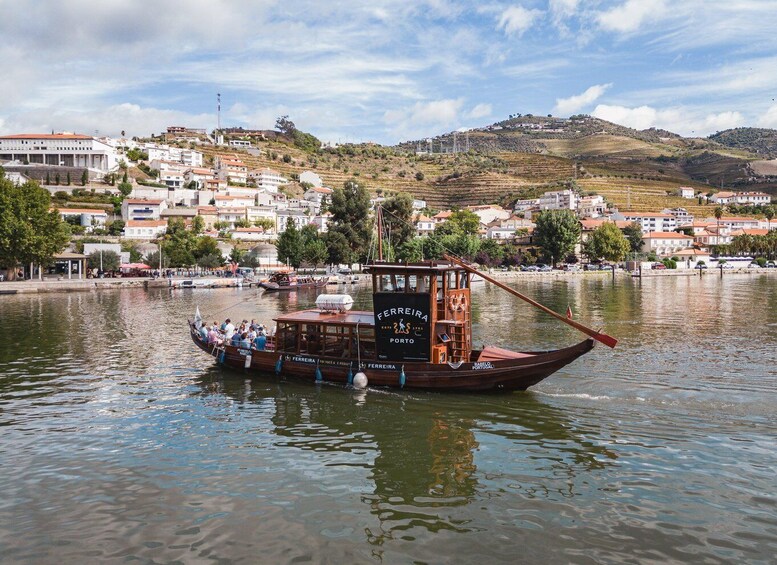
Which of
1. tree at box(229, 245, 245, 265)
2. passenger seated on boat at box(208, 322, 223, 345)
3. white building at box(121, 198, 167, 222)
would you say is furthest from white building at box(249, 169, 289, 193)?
passenger seated on boat at box(208, 322, 223, 345)

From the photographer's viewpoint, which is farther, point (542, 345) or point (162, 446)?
point (542, 345)

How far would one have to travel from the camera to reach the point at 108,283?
82.4 meters

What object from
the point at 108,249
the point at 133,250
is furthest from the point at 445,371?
the point at 133,250

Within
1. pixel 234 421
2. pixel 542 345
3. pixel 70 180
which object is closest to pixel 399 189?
pixel 70 180

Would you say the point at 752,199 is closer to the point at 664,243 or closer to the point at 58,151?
the point at 664,243

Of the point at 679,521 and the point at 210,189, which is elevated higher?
the point at 210,189

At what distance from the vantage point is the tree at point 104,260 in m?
92.3

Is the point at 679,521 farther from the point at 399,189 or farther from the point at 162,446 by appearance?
the point at 399,189

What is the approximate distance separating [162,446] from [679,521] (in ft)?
43.2

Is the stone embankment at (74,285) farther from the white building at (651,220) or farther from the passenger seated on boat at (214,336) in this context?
the white building at (651,220)

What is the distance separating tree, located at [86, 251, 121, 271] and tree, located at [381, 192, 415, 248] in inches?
1697

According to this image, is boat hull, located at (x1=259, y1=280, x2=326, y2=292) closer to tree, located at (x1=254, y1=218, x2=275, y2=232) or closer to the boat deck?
tree, located at (x1=254, y1=218, x2=275, y2=232)

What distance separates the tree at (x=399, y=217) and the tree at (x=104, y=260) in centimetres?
4310

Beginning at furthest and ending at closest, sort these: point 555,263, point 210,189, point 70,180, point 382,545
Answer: point 210,189
point 70,180
point 555,263
point 382,545
